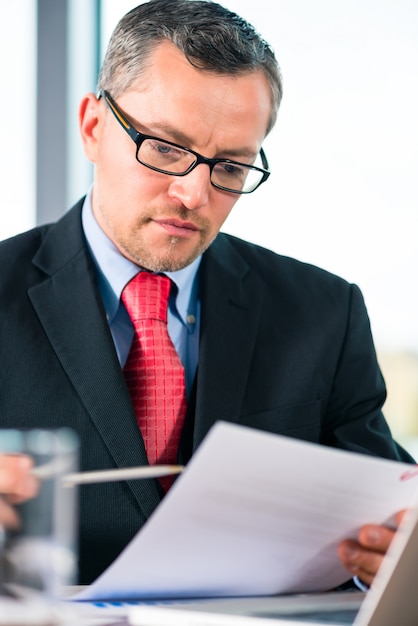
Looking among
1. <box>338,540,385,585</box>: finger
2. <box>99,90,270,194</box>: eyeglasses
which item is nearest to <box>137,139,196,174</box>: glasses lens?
<box>99,90,270,194</box>: eyeglasses

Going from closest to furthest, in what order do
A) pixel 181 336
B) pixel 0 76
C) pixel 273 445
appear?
pixel 273 445, pixel 181 336, pixel 0 76

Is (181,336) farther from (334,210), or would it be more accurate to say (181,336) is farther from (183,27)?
(334,210)

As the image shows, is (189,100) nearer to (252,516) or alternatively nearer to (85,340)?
(85,340)

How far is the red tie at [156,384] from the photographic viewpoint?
147cm

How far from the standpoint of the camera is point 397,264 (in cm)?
225

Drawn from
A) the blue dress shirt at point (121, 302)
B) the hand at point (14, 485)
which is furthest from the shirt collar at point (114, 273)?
the hand at point (14, 485)

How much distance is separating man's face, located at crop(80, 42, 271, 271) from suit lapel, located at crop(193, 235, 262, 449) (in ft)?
0.39

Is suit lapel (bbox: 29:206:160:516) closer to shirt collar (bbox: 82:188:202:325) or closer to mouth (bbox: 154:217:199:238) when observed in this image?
shirt collar (bbox: 82:188:202:325)

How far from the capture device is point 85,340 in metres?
1.47

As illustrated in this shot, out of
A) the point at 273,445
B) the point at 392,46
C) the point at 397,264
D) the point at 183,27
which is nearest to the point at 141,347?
the point at 183,27

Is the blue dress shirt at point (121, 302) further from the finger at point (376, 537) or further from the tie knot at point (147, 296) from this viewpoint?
the finger at point (376, 537)

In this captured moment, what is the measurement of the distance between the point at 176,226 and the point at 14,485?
92cm

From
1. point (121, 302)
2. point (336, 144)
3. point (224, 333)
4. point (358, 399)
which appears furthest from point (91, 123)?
point (336, 144)

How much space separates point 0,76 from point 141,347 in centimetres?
122
